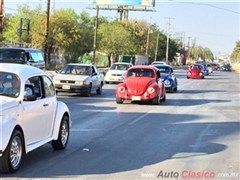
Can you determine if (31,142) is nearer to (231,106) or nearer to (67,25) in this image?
(231,106)

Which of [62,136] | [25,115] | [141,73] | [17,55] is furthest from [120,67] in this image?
[25,115]

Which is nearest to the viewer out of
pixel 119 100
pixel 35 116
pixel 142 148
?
pixel 35 116

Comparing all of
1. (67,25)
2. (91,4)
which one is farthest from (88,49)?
(91,4)

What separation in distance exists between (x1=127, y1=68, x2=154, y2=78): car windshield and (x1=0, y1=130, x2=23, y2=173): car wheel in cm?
1295

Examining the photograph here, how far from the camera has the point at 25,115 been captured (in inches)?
295

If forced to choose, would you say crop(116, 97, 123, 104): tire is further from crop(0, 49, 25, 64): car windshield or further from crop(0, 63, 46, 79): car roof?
crop(0, 63, 46, 79): car roof

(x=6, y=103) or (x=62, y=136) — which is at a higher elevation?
(x=6, y=103)

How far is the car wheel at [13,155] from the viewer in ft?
22.8

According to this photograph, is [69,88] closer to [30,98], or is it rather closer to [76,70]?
[76,70]

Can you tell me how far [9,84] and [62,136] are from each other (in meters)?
1.89

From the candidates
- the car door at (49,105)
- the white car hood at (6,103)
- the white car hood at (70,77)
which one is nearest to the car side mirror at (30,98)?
the white car hood at (6,103)

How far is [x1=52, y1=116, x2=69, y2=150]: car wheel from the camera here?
9141 mm

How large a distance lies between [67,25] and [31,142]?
1802 inches

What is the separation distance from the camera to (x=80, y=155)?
8906mm
